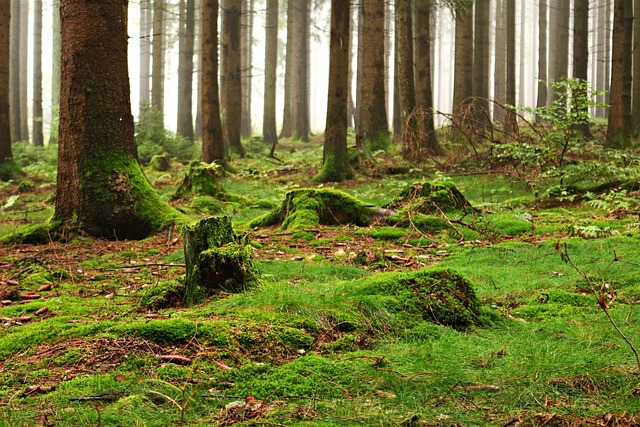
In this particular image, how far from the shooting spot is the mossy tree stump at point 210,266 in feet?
18.3

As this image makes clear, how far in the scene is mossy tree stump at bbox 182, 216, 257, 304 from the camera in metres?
5.57

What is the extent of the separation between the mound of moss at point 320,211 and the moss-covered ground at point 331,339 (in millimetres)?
1480

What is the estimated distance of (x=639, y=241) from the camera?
7.79 meters

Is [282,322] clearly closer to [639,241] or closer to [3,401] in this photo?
[3,401]

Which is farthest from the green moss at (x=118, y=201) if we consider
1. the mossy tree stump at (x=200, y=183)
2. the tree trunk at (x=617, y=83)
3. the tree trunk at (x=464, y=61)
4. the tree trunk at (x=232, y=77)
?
the tree trunk at (x=464, y=61)

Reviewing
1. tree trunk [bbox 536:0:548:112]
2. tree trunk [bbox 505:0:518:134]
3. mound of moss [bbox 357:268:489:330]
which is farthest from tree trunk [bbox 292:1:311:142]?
mound of moss [bbox 357:268:489:330]

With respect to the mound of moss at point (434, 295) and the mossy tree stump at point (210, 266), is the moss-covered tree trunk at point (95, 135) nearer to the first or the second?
the mossy tree stump at point (210, 266)

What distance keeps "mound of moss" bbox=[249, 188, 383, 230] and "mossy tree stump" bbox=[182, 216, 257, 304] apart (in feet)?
13.1

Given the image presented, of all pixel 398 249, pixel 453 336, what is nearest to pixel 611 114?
pixel 398 249

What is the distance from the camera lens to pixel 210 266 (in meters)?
5.59

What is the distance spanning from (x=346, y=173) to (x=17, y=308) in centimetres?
1056

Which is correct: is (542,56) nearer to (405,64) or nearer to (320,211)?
(405,64)

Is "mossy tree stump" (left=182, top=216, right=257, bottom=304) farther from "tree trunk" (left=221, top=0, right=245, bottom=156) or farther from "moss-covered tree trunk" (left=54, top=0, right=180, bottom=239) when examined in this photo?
"tree trunk" (left=221, top=0, right=245, bottom=156)

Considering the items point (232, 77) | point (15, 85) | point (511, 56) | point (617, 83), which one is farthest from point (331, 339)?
point (15, 85)
